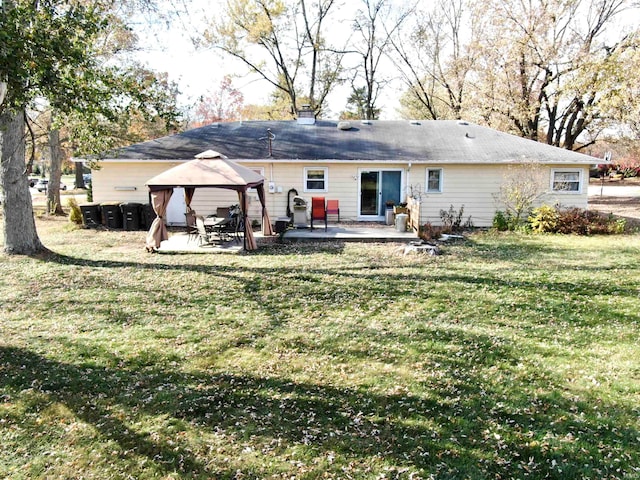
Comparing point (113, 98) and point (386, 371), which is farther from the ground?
point (113, 98)

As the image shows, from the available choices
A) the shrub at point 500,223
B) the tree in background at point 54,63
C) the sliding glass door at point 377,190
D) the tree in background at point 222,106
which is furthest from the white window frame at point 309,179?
the tree in background at point 222,106

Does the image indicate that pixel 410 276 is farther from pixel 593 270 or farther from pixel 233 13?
pixel 233 13

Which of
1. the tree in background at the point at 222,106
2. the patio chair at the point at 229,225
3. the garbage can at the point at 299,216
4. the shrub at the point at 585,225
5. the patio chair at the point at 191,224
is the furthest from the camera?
the tree in background at the point at 222,106

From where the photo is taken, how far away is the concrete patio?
1217cm

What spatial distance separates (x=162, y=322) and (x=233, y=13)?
87.1ft

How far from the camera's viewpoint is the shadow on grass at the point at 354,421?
3.54 meters

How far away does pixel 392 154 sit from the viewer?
16438 millimetres

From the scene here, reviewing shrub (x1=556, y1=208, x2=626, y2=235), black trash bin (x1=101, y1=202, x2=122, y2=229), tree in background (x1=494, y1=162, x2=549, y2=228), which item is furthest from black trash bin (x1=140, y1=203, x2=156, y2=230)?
shrub (x1=556, y1=208, x2=626, y2=235)

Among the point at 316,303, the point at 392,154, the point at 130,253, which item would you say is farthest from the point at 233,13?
the point at 316,303

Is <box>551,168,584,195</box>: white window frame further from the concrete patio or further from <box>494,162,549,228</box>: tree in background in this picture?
the concrete patio

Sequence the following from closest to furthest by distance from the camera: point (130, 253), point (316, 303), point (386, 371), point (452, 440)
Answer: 1. point (452, 440)
2. point (386, 371)
3. point (316, 303)
4. point (130, 253)

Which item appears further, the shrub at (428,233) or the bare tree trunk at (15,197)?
the shrub at (428,233)

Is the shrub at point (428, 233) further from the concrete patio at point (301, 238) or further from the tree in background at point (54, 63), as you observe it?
the tree in background at point (54, 63)

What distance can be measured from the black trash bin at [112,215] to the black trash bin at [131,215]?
0.27 m
